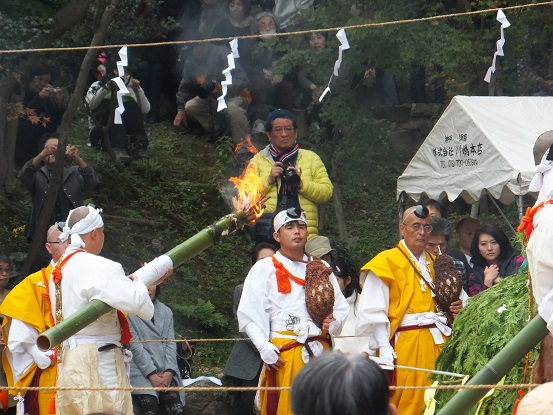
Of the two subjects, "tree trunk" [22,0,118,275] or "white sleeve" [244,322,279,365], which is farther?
"tree trunk" [22,0,118,275]

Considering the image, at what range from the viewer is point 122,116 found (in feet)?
42.7

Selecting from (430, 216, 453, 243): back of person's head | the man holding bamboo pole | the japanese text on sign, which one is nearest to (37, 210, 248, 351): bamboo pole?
the man holding bamboo pole

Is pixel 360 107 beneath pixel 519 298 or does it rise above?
above

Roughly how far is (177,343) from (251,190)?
258 centimetres

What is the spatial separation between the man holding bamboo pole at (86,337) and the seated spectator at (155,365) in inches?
52.0

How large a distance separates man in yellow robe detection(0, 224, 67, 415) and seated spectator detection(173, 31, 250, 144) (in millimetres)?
5926

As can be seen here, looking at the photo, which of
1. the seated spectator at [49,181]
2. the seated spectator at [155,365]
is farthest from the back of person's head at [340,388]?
the seated spectator at [49,181]

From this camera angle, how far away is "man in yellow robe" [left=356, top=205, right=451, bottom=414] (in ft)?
24.8

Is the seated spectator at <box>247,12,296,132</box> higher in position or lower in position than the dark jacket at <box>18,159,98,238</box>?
higher

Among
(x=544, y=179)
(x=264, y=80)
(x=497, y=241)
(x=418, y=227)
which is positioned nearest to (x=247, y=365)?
(x=418, y=227)

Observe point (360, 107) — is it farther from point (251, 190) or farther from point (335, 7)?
point (251, 190)

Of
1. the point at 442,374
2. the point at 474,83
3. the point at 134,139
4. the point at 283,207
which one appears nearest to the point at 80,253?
the point at 442,374

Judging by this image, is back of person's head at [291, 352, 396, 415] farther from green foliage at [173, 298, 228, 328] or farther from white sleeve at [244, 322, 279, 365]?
green foliage at [173, 298, 228, 328]

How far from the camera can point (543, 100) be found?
1101 centimetres
